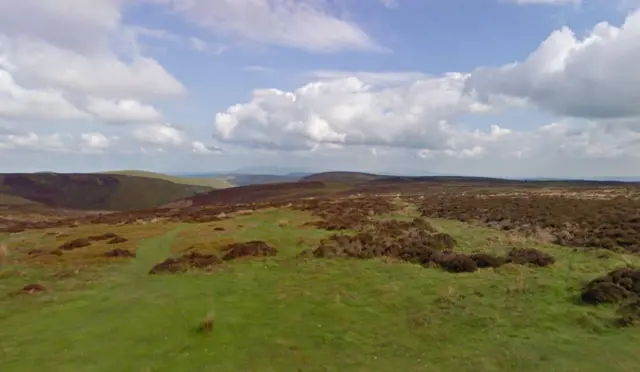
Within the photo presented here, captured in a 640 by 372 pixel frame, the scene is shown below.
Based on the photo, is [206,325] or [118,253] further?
[118,253]

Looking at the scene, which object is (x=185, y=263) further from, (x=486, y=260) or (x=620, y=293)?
(x=620, y=293)

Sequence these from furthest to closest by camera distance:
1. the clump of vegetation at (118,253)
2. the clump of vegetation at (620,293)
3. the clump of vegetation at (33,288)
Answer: the clump of vegetation at (118,253), the clump of vegetation at (33,288), the clump of vegetation at (620,293)

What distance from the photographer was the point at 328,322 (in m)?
22.7

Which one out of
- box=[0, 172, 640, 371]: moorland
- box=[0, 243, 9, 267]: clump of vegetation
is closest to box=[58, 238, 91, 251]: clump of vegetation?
box=[0, 172, 640, 371]: moorland

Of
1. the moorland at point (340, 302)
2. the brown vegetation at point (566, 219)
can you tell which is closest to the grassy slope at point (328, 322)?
the moorland at point (340, 302)

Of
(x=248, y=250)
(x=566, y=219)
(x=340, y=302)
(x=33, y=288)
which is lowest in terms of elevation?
(x=33, y=288)

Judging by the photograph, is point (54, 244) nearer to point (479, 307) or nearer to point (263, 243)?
point (263, 243)

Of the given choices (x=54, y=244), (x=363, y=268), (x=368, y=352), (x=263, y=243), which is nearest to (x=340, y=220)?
(x=263, y=243)

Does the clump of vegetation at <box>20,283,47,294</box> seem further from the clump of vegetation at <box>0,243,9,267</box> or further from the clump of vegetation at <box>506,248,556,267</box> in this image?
the clump of vegetation at <box>506,248,556,267</box>

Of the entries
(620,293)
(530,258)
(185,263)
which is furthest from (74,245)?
(620,293)

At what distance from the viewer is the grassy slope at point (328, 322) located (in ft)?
59.9

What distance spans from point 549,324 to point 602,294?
14.2ft

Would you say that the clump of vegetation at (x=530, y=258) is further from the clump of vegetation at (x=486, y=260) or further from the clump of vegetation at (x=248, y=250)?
the clump of vegetation at (x=248, y=250)

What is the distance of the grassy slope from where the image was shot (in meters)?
18.2
